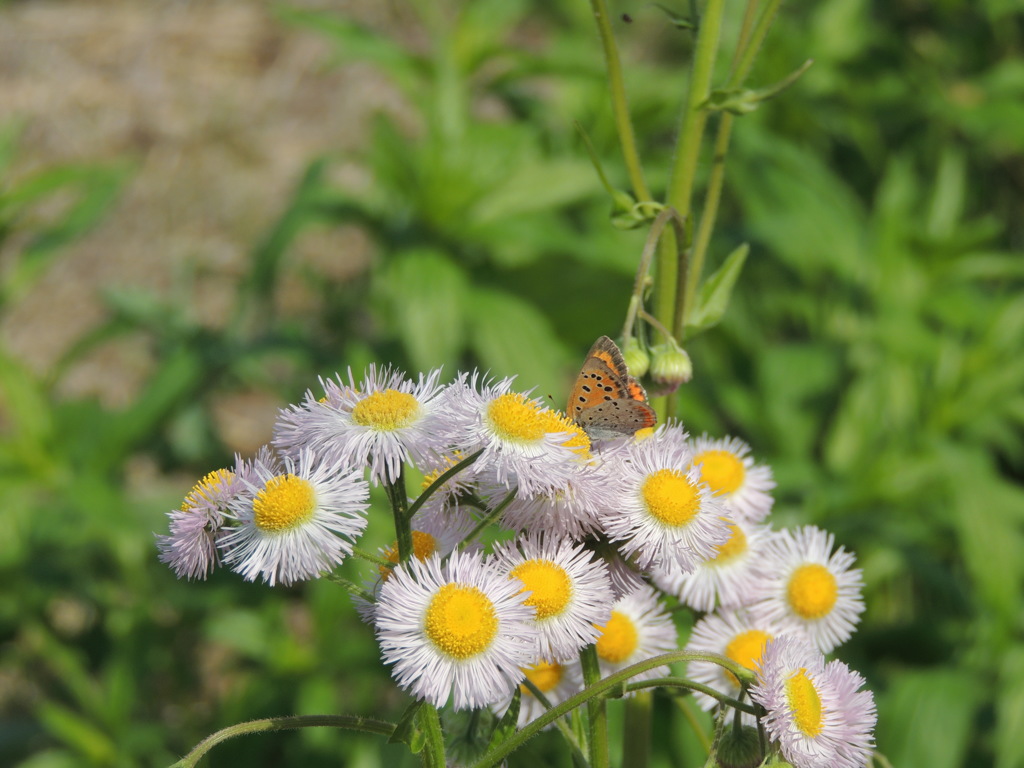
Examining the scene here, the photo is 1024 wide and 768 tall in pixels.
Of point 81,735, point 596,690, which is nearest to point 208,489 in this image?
point 596,690

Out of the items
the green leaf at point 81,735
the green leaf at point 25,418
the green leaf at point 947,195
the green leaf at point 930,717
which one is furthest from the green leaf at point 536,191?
the green leaf at point 81,735

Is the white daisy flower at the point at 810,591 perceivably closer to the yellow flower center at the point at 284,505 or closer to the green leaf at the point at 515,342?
the yellow flower center at the point at 284,505

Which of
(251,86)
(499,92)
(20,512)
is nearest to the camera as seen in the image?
(20,512)

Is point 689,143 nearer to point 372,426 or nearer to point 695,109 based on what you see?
point 695,109

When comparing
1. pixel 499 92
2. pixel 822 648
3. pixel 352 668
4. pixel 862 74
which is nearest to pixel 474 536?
pixel 822 648

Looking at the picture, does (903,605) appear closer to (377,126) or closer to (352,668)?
(352,668)

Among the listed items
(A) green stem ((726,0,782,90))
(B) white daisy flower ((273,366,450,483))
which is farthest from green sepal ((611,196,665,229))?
(B) white daisy flower ((273,366,450,483))
